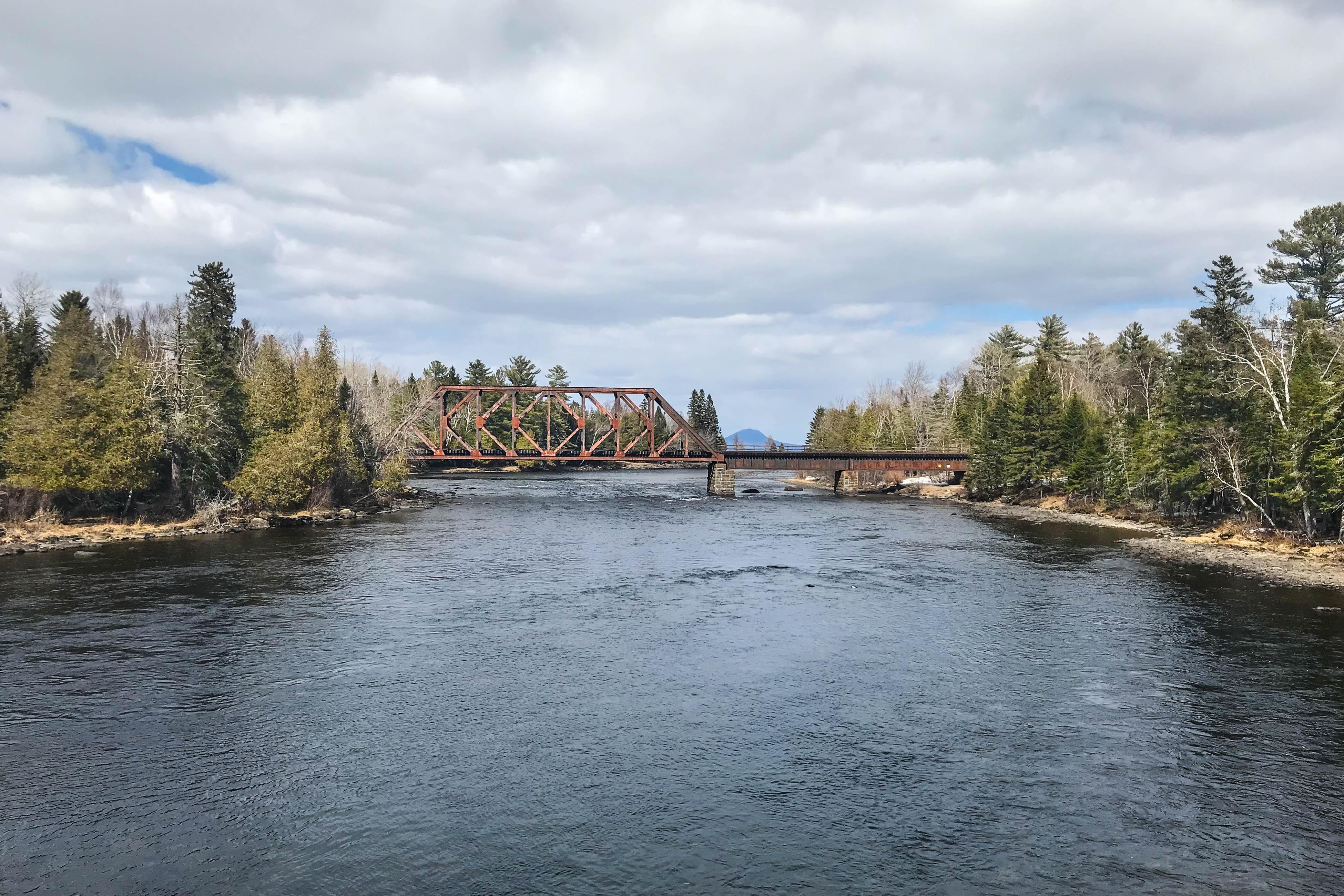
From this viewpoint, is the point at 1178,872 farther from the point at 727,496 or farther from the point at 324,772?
the point at 727,496

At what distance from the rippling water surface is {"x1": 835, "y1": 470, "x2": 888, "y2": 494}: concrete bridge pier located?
83703mm

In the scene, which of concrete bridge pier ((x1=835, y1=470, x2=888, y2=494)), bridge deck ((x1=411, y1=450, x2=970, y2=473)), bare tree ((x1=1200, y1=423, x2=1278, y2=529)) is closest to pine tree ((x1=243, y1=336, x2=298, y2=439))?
bridge deck ((x1=411, y1=450, x2=970, y2=473))

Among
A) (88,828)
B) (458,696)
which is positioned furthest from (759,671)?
(88,828)

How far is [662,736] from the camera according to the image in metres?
21.9

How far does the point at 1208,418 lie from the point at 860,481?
73705mm

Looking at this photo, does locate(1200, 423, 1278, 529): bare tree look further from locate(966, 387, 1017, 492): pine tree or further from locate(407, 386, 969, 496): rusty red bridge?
locate(407, 386, 969, 496): rusty red bridge

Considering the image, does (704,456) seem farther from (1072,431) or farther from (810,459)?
(1072,431)

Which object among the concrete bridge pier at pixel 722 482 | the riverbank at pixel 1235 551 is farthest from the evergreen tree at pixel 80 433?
the concrete bridge pier at pixel 722 482

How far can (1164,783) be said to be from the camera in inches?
748

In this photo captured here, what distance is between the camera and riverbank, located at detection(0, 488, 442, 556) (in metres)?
52.1

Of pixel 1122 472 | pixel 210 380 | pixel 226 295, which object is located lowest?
pixel 1122 472

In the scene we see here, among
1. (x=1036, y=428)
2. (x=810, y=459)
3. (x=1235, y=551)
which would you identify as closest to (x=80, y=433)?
(x=1235, y=551)

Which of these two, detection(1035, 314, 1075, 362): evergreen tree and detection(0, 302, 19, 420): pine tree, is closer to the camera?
detection(0, 302, 19, 420): pine tree

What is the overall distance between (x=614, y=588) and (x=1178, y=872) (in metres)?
30.4
